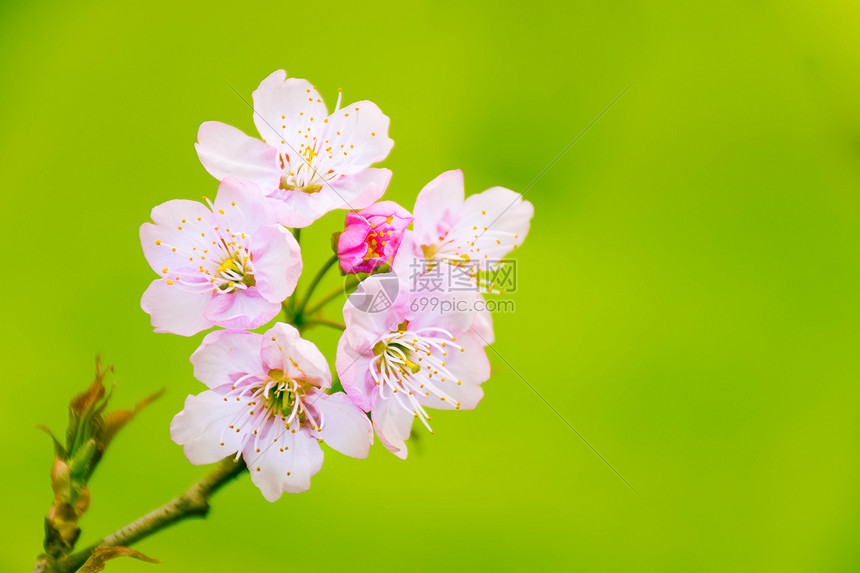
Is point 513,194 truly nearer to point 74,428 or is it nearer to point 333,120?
point 333,120

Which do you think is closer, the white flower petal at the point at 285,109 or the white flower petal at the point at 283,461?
the white flower petal at the point at 283,461

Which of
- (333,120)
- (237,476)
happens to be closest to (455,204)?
(333,120)

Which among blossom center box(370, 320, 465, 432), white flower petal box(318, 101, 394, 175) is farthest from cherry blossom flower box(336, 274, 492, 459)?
white flower petal box(318, 101, 394, 175)

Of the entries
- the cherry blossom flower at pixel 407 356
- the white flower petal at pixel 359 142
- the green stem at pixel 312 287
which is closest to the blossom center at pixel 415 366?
the cherry blossom flower at pixel 407 356

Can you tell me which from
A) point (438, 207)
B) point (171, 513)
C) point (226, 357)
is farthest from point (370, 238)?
point (171, 513)

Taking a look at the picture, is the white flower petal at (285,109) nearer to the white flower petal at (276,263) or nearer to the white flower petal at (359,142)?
the white flower petal at (359,142)
